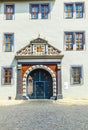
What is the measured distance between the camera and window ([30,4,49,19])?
2686 centimetres

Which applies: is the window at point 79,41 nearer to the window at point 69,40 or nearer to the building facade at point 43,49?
the building facade at point 43,49

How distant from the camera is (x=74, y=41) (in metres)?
26.4

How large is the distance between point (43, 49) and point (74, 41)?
3.21 meters

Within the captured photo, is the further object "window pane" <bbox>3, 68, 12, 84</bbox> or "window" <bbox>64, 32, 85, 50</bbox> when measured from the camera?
"window" <bbox>64, 32, 85, 50</bbox>

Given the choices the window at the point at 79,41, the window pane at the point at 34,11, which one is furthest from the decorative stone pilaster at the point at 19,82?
the window at the point at 79,41

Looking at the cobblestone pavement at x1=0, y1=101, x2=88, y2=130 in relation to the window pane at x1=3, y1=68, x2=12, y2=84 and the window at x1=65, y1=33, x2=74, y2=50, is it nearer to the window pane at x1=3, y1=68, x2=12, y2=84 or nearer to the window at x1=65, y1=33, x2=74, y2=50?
the window pane at x1=3, y1=68, x2=12, y2=84

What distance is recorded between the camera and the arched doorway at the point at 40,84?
26328 millimetres

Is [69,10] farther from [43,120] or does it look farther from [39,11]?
[43,120]

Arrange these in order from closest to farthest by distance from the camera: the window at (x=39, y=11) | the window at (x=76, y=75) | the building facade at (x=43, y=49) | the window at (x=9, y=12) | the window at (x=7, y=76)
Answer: the building facade at (x=43, y=49)
the window at (x=76, y=75)
the window at (x=7, y=76)
the window at (x=39, y=11)
the window at (x=9, y=12)

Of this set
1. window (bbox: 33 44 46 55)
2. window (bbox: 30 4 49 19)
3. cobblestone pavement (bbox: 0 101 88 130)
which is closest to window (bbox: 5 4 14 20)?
window (bbox: 30 4 49 19)

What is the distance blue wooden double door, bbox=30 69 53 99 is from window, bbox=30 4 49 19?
216 inches

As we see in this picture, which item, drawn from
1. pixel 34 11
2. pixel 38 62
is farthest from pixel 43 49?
pixel 34 11

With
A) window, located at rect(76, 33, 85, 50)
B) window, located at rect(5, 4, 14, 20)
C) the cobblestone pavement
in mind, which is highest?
window, located at rect(5, 4, 14, 20)

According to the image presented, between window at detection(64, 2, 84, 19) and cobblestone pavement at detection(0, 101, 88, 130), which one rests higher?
window at detection(64, 2, 84, 19)
